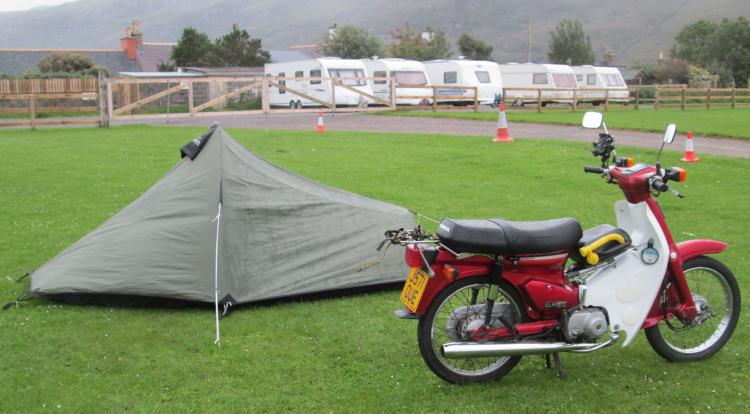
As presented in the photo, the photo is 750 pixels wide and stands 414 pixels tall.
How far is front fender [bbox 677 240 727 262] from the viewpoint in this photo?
5.25 metres

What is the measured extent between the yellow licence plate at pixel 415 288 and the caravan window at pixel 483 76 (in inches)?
1451

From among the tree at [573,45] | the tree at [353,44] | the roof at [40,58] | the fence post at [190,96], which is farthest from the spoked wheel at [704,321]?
the tree at [573,45]

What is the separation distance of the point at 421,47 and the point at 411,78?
39279 mm

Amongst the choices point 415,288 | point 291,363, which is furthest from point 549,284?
point 291,363

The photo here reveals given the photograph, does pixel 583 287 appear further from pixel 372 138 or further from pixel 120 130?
pixel 120 130

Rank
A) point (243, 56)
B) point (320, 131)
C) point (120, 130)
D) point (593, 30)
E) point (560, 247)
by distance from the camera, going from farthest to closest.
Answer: point (593, 30) → point (243, 56) → point (120, 130) → point (320, 131) → point (560, 247)

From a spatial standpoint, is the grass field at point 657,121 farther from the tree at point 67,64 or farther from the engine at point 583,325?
the tree at point 67,64

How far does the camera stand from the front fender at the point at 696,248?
5246 millimetres

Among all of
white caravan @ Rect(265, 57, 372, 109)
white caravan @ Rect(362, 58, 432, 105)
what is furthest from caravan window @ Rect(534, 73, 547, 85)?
white caravan @ Rect(265, 57, 372, 109)

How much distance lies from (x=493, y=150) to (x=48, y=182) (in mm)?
9488

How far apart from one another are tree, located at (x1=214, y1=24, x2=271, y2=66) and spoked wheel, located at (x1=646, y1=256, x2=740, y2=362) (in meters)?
55.3

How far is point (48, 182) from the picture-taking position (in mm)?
13914

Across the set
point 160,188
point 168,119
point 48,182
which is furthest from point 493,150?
point 168,119

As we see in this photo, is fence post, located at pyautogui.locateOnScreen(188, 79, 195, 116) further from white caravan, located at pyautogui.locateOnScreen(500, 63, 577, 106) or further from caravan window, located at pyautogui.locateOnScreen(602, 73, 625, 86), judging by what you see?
caravan window, located at pyautogui.locateOnScreen(602, 73, 625, 86)
